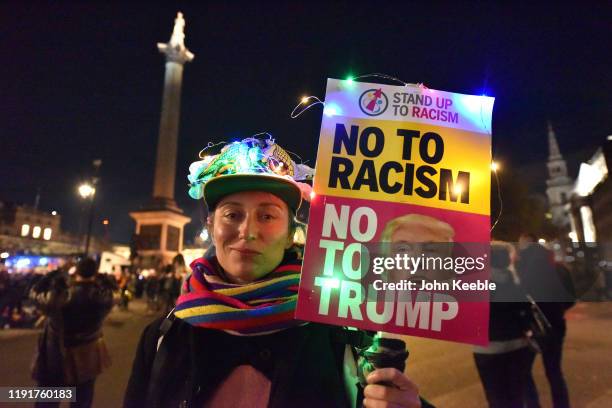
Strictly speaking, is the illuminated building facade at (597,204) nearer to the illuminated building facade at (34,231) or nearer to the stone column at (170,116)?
the stone column at (170,116)

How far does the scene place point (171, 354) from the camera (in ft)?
6.84

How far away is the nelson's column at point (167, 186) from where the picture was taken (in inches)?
1204

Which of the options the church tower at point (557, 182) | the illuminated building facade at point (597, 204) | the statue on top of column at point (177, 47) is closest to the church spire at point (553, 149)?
the church tower at point (557, 182)

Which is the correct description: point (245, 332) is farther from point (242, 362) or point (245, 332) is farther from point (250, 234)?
point (250, 234)

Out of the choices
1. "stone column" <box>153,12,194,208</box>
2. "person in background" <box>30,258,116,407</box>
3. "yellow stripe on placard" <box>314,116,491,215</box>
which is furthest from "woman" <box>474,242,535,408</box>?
"stone column" <box>153,12,194,208</box>

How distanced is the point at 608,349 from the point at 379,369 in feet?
27.2

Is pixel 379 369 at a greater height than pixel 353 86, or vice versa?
pixel 353 86

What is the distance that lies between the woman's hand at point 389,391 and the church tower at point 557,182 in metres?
122

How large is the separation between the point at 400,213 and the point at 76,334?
4577mm

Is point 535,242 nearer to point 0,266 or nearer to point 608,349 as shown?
point 608,349

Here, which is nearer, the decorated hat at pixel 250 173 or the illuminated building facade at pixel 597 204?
the decorated hat at pixel 250 173

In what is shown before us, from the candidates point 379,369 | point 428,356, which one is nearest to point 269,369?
point 379,369

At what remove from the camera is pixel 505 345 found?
461cm

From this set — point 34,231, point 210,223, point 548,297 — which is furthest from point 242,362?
point 34,231
